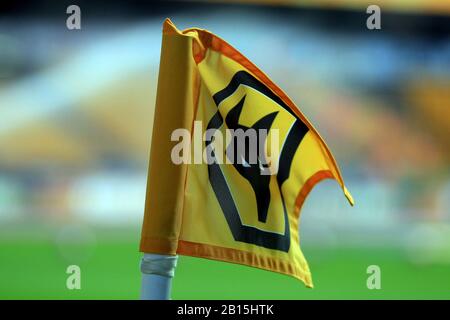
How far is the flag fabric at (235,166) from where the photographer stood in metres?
1.36

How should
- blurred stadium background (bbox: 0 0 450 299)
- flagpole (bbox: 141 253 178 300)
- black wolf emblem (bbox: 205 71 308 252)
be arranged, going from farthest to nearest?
blurred stadium background (bbox: 0 0 450 299)
black wolf emblem (bbox: 205 71 308 252)
flagpole (bbox: 141 253 178 300)

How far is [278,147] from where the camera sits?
1486 millimetres

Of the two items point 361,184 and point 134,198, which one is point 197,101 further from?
point 361,184

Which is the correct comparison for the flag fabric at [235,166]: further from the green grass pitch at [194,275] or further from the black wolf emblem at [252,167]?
the green grass pitch at [194,275]

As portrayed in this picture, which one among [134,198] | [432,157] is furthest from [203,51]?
[432,157]

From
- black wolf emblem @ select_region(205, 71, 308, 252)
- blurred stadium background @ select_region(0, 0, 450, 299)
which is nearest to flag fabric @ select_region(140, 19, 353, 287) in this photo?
black wolf emblem @ select_region(205, 71, 308, 252)

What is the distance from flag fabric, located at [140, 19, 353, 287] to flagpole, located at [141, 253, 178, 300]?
0.06 metres

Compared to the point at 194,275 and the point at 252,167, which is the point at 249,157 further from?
the point at 194,275

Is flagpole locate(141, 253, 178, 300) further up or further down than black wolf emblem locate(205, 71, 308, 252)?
further down

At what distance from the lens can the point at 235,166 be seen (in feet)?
4.80

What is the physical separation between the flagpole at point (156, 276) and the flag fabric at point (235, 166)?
2.2 inches

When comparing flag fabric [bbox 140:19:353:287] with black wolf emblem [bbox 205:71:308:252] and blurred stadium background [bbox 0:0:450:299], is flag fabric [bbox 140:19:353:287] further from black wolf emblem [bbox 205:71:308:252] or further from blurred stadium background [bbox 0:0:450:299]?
blurred stadium background [bbox 0:0:450:299]

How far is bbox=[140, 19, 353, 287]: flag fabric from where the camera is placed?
136cm

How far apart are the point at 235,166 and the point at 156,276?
11.8 inches
